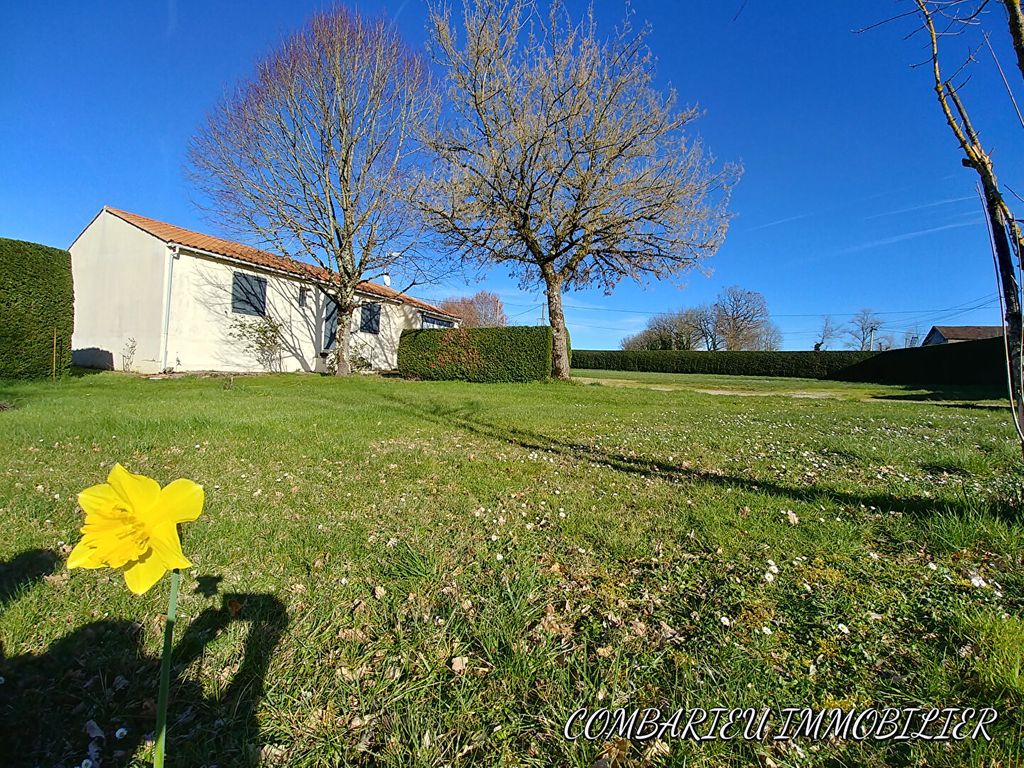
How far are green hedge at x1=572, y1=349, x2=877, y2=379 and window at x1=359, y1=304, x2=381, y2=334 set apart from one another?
27.8 m

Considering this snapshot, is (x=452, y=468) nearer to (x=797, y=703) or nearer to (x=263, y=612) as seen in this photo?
(x=263, y=612)

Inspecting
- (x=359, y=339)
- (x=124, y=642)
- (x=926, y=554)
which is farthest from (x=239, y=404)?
(x=359, y=339)

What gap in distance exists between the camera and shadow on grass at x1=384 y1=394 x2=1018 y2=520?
10.2 ft

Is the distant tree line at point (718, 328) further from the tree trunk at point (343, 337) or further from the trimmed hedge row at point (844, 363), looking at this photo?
the tree trunk at point (343, 337)

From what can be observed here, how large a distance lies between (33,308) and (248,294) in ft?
19.9

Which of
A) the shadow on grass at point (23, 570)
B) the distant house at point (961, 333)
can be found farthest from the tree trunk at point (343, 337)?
the distant house at point (961, 333)

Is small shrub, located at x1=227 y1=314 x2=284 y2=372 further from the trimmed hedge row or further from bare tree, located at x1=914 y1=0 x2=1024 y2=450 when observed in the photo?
the trimmed hedge row

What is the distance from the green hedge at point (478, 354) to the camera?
52.6ft

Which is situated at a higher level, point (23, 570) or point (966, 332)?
point (966, 332)

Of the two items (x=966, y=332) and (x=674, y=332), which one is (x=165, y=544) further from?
(x=966, y=332)

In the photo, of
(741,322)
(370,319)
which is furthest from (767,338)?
(370,319)

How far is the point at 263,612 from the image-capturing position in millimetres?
2002

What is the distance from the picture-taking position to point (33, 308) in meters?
10.7

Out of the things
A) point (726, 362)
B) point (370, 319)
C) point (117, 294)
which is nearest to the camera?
point (117, 294)
